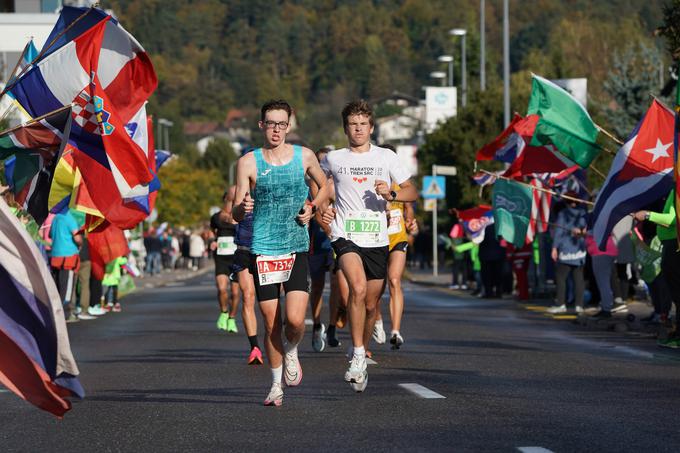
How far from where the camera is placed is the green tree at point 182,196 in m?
95.2

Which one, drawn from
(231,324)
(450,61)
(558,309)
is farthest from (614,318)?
(450,61)

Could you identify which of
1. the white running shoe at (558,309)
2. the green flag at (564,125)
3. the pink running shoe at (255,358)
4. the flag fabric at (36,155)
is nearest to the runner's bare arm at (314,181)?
the flag fabric at (36,155)

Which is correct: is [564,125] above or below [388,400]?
above

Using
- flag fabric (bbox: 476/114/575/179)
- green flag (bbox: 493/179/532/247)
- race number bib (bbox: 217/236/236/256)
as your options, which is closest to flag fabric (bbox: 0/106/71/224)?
race number bib (bbox: 217/236/236/256)

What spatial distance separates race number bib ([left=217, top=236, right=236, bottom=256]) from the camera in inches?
742

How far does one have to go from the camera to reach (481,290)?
32.9m

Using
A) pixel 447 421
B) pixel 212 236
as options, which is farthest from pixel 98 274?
pixel 447 421

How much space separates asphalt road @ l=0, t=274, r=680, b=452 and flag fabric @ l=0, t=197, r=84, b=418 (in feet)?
3.30

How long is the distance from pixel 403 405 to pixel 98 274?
15.9m

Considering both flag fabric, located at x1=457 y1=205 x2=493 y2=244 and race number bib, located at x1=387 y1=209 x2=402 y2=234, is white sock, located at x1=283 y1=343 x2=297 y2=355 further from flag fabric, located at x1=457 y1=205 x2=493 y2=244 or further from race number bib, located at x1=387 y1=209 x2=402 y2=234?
flag fabric, located at x1=457 y1=205 x2=493 y2=244

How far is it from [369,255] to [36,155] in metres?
2.65

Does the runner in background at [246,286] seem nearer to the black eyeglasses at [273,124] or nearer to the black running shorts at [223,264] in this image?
the black eyeglasses at [273,124]

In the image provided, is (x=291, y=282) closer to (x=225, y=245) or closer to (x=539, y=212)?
(x=225, y=245)

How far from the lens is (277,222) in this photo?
1119cm
